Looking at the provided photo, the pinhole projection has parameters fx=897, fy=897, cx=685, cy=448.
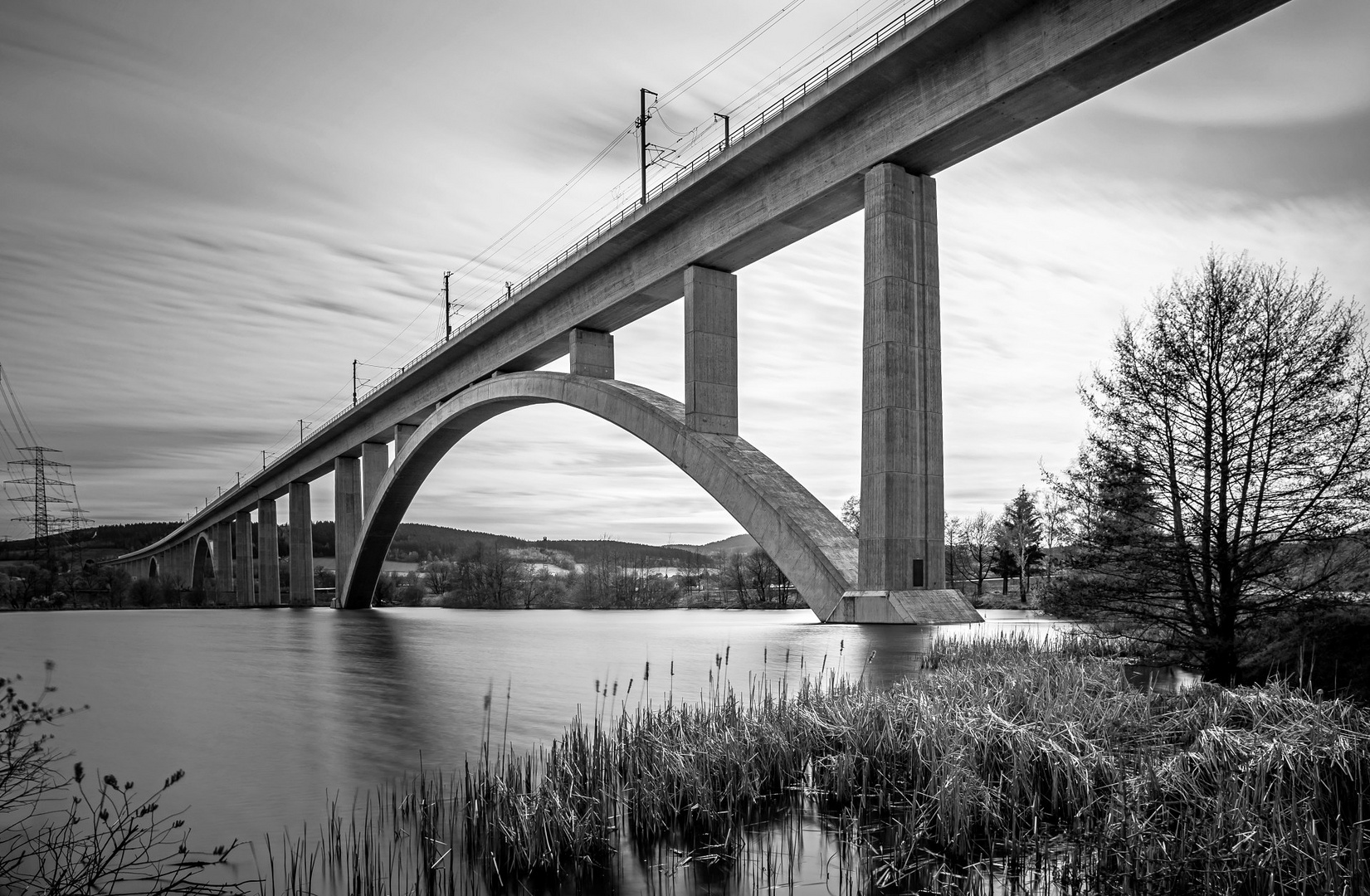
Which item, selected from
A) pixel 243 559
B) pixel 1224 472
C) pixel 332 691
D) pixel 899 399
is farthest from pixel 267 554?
pixel 1224 472

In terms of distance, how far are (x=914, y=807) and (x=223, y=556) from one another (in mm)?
105644

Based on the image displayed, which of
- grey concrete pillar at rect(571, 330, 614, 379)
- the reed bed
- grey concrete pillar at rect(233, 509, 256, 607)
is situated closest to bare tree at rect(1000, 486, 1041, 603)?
grey concrete pillar at rect(571, 330, 614, 379)

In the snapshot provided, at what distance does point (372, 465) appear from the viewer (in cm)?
5962

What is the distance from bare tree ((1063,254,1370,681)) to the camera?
11531 mm

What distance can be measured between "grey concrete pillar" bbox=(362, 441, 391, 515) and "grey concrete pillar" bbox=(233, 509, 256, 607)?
116ft

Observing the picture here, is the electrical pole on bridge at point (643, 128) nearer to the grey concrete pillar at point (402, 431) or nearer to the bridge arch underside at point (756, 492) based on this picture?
the bridge arch underside at point (756, 492)

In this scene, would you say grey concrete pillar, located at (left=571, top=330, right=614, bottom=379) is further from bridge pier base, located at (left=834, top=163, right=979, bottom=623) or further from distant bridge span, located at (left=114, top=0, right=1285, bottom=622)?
bridge pier base, located at (left=834, top=163, right=979, bottom=623)

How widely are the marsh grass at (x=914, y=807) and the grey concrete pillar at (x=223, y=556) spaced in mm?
97065

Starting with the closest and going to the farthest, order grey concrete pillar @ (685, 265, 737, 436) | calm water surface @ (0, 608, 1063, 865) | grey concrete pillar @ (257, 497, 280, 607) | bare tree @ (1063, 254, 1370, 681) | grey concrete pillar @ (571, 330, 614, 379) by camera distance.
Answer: calm water surface @ (0, 608, 1063, 865) < bare tree @ (1063, 254, 1370, 681) < grey concrete pillar @ (685, 265, 737, 436) < grey concrete pillar @ (571, 330, 614, 379) < grey concrete pillar @ (257, 497, 280, 607)

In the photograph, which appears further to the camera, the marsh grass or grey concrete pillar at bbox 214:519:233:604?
grey concrete pillar at bbox 214:519:233:604

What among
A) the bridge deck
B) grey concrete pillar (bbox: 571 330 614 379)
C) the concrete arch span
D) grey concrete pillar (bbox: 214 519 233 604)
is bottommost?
grey concrete pillar (bbox: 214 519 233 604)

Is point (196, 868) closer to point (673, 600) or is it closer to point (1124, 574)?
point (1124, 574)

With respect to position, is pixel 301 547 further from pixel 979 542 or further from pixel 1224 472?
pixel 1224 472

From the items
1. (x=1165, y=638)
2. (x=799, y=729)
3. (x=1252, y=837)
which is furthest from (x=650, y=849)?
(x=1165, y=638)
